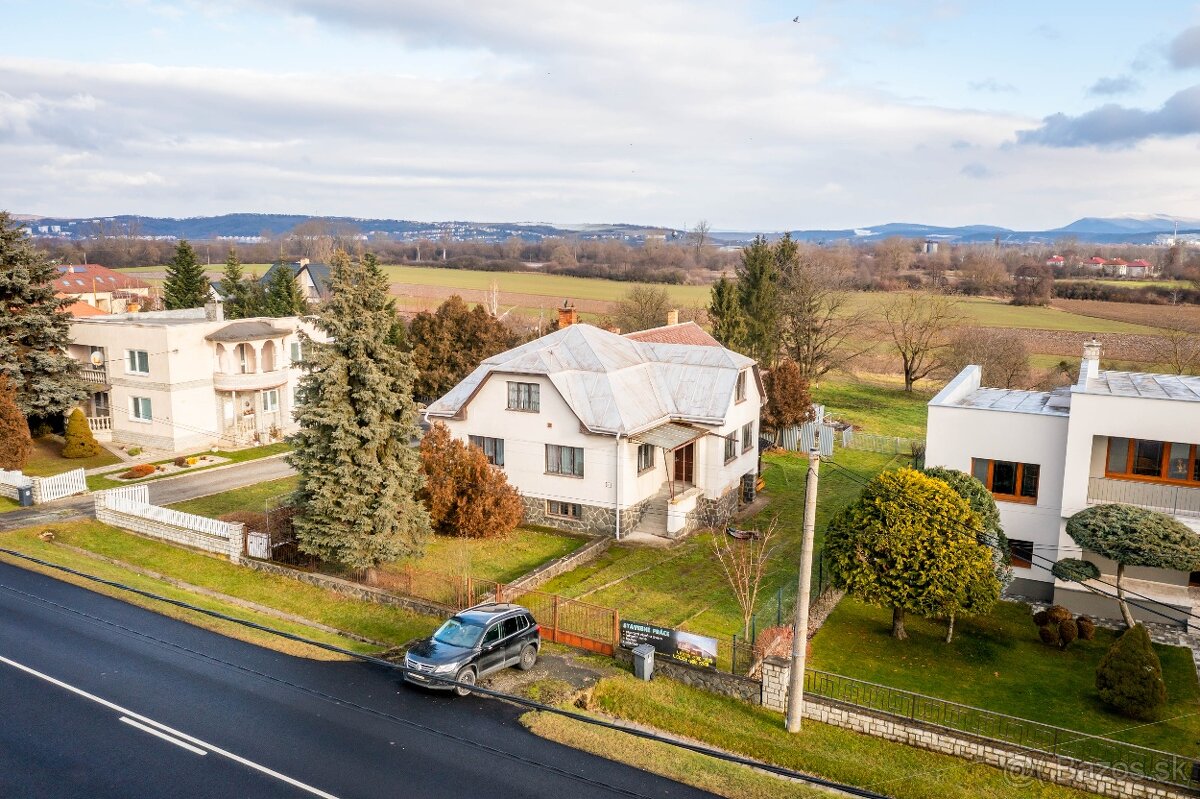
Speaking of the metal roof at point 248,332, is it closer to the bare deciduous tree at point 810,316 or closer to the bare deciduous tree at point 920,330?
the bare deciduous tree at point 810,316

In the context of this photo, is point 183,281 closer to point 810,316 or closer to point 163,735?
point 810,316

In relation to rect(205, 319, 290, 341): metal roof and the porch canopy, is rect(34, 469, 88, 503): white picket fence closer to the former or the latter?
rect(205, 319, 290, 341): metal roof

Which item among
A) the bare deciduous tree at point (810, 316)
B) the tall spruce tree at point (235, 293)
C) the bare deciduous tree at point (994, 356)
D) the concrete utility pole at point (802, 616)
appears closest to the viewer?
the concrete utility pole at point (802, 616)

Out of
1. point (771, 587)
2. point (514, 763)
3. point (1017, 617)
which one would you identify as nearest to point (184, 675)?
point (514, 763)

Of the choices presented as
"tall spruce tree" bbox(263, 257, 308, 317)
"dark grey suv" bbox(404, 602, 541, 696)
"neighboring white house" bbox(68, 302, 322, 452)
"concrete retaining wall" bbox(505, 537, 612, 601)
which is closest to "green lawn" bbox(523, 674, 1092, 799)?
"dark grey suv" bbox(404, 602, 541, 696)

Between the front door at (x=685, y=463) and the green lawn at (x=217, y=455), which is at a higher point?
the front door at (x=685, y=463)

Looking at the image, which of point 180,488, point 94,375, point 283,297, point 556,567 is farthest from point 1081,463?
point 283,297

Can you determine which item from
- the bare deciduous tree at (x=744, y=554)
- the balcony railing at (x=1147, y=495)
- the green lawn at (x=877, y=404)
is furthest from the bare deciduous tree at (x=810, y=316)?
the balcony railing at (x=1147, y=495)
